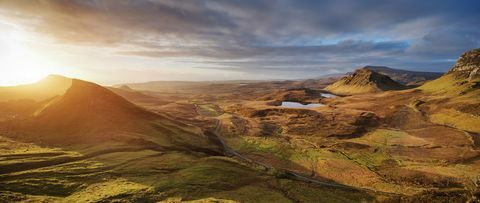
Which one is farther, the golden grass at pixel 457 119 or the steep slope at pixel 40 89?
the steep slope at pixel 40 89

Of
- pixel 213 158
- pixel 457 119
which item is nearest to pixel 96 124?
pixel 213 158

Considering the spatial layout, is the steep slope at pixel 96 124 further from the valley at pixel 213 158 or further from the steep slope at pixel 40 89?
the steep slope at pixel 40 89

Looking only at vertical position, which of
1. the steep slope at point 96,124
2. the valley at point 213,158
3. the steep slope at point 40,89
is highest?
the steep slope at point 40,89

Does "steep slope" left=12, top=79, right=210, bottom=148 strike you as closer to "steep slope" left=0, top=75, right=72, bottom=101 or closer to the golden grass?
"steep slope" left=0, top=75, right=72, bottom=101

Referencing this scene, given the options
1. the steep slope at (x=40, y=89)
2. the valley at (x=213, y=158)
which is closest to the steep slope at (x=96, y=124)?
the valley at (x=213, y=158)

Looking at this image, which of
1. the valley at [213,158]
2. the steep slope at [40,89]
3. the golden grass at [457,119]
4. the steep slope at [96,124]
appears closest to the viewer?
the valley at [213,158]

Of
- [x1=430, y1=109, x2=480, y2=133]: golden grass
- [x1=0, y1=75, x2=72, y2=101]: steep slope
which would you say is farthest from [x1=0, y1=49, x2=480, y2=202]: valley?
[x1=0, y1=75, x2=72, y2=101]: steep slope

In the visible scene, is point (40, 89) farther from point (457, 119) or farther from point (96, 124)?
point (457, 119)

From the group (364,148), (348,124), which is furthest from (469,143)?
(348,124)

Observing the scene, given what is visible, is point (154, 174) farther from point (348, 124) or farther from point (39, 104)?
point (348, 124)
